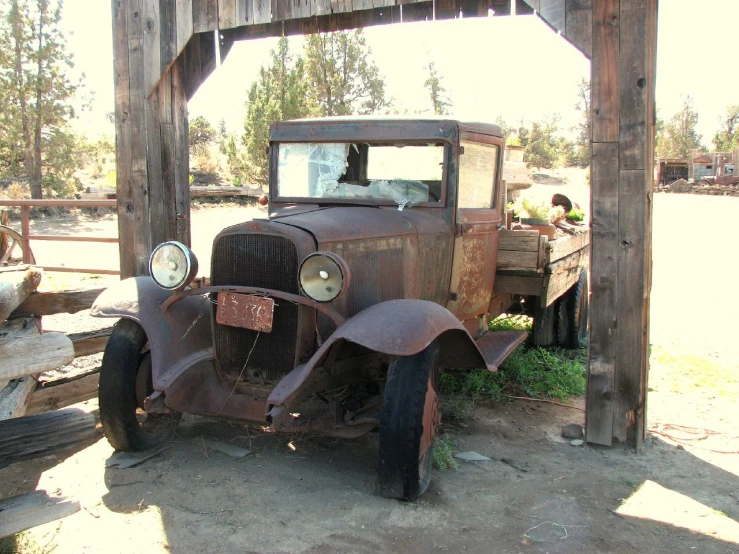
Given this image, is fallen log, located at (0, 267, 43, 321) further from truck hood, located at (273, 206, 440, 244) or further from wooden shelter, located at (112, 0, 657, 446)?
wooden shelter, located at (112, 0, 657, 446)

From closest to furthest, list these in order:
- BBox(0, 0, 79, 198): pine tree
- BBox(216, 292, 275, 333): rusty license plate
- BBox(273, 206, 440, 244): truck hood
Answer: BBox(216, 292, 275, 333): rusty license plate < BBox(273, 206, 440, 244): truck hood < BBox(0, 0, 79, 198): pine tree

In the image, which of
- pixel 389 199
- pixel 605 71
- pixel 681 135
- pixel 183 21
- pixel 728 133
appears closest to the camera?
pixel 605 71

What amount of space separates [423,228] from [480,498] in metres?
1.72

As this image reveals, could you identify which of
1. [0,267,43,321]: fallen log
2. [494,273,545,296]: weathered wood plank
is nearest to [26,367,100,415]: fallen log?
[0,267,43,321]: fallen log

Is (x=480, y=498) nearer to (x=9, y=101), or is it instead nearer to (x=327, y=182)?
(x=327, y=182)

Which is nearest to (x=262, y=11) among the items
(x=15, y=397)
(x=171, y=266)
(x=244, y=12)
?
(x=244, y=12)

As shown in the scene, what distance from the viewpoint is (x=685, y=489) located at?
372 centimetres

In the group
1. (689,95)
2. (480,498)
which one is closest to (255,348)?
(480,498)

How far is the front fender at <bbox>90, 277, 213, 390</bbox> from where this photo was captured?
3.86 m

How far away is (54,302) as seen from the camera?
4844 millimetres

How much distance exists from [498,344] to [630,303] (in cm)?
101

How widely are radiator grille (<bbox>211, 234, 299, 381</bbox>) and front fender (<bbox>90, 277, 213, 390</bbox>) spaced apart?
23 cm

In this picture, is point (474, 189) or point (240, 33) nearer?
point (474, 189)

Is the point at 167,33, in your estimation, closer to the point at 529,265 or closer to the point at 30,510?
the point at 529,265
